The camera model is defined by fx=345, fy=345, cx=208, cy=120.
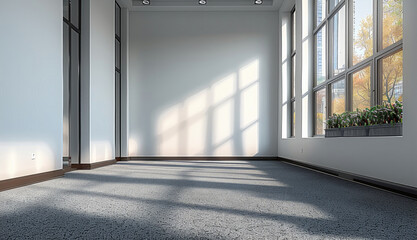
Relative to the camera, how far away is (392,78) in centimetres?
341

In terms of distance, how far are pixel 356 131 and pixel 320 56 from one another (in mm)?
2443

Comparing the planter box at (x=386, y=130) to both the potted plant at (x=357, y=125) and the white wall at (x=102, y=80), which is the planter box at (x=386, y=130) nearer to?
the potted plant at (x=357, y=125)

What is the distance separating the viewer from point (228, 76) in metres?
8.16

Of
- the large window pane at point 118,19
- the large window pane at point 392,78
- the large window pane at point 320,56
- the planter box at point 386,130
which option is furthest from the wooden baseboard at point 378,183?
the large window pane at point 118,19

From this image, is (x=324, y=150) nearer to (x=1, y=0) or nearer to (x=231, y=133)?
(x=231, y=133)

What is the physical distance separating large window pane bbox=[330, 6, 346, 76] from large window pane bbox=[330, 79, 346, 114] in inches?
7.3

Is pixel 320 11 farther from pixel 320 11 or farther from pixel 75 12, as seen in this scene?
pixel 75 12

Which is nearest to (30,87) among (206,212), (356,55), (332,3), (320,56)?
(206,212)

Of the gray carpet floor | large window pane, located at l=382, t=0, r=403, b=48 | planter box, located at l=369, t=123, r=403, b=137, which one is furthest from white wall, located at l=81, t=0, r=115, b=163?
large window pane, located at l=382, t=0, r=403, b=48

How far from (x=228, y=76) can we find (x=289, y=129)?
1.88 metres

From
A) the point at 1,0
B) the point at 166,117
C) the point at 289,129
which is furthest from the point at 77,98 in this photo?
the point at 289,129

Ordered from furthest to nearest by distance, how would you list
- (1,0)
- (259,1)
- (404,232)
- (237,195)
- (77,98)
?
(259,1)
(77,98)
(1,0)
(237,195)
(404,232)

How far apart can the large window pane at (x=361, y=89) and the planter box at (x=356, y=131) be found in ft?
1.05

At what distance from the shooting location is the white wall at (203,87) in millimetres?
8125
